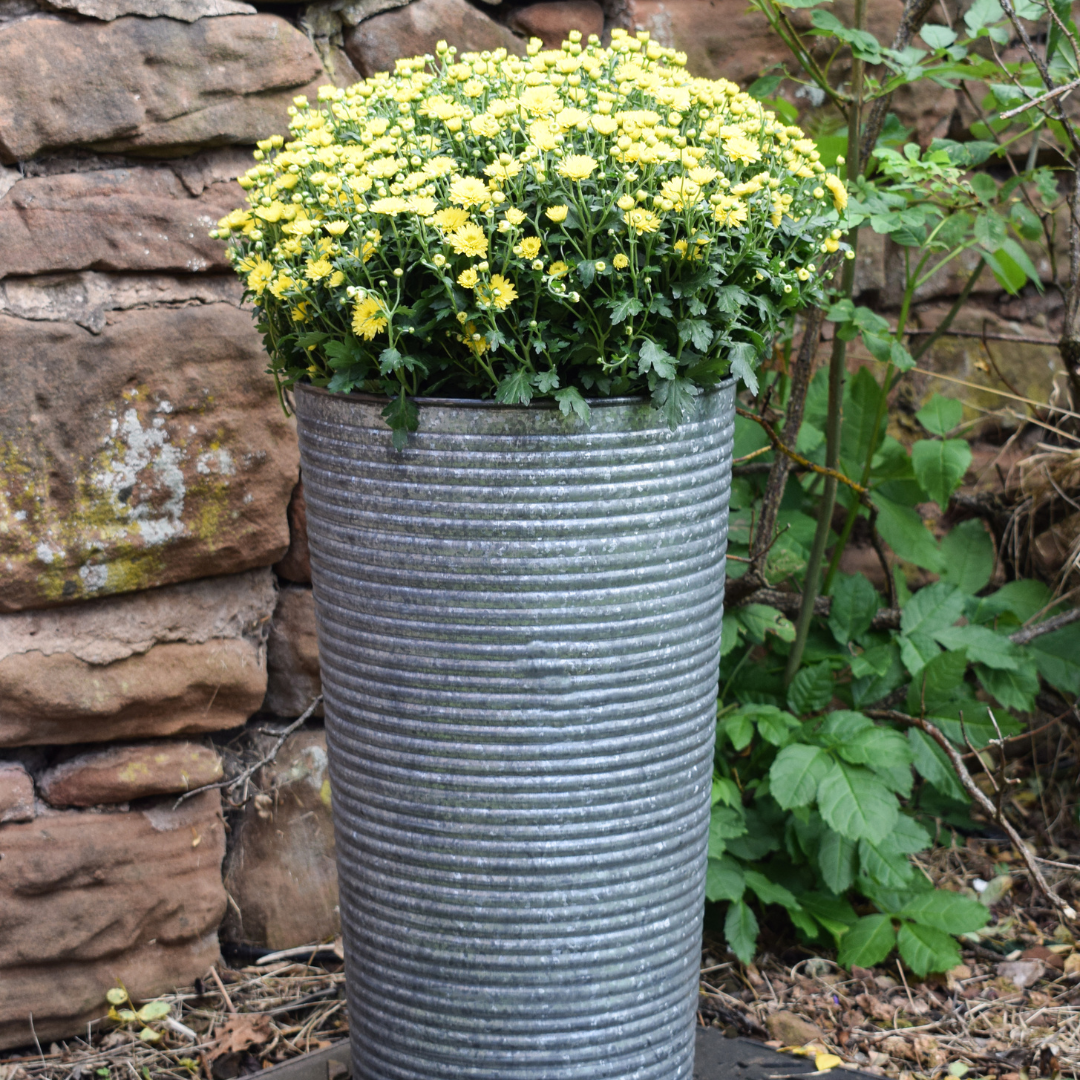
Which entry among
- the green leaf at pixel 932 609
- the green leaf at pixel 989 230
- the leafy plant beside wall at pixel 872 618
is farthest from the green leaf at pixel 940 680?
the green leaf at pixel 989 230

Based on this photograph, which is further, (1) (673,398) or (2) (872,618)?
(2) (872,618)

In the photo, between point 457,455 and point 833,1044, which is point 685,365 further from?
point 833,1044

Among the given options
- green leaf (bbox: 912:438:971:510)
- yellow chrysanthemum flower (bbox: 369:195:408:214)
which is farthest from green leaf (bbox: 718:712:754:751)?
yellow chrysanthemum flower (bbox: 369:195:408:214)

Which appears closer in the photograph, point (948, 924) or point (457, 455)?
point (457, 455)

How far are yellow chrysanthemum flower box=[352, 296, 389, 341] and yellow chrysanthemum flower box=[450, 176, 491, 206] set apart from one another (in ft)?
0.44

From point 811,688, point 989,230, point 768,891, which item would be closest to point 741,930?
point 768,891

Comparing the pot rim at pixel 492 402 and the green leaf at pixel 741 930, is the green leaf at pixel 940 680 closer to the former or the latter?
the green leaf at pixel 741 930

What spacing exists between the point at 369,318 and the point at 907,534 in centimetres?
137

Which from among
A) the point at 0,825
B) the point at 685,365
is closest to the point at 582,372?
the point at 685,365

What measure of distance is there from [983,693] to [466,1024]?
163 cm

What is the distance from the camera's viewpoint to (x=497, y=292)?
1.16 meters

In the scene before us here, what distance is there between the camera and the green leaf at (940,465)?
2127mm

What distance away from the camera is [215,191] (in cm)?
181

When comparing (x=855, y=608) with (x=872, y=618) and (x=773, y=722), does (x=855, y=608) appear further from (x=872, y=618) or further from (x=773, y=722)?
(x=773, y=722)
